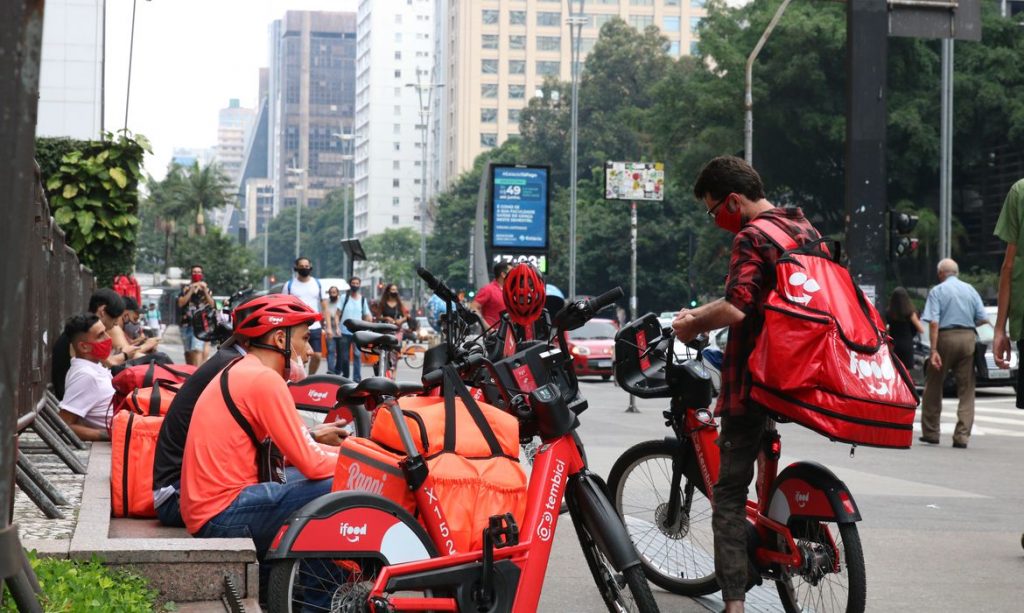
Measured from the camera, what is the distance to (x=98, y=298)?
446 inches

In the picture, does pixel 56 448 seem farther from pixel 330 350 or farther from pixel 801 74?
pixel 801 74

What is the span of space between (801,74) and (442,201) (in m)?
58.9

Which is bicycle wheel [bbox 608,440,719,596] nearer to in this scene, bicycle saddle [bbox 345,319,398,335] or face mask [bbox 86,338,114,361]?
bicycle saddle [bbox 345,319,398,335]

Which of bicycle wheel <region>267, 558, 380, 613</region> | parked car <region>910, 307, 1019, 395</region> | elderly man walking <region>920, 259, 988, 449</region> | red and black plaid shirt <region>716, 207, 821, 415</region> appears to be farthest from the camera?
parked car <region>910, 307, 1019, 395</region>

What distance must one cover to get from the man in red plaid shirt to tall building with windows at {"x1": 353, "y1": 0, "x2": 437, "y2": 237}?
172311mm

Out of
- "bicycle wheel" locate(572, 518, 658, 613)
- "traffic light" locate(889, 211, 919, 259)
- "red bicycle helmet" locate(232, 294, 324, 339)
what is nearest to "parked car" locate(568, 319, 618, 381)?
"traffic light" locate(889, 211, 919, 259)

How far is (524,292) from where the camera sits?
5527 mm

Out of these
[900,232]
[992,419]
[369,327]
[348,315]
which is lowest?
[992,419]

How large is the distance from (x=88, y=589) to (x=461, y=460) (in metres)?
1.26

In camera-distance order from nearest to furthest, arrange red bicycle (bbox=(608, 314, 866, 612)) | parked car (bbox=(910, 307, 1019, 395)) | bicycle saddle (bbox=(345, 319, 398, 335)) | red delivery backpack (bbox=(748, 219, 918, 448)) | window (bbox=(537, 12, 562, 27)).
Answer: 1. red delivery backpack (bbox=(748, 219, 918, 448))
2. red bicycle (bbox=(608, 314, 866, 612))
3. bicycle saddle (bbox=(345, 319, 398, 335))
4. parked car (bbox=(910, 307, 1019, 395))
5. window (bbox=(537, 12, 562, 27))

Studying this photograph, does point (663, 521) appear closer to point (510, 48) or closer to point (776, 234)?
point (776, 234)

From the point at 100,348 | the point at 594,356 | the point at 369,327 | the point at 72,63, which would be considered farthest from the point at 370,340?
the point at 594,356

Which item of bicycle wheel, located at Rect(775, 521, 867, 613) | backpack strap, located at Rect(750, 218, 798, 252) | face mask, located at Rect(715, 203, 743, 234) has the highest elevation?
face mask, located at Rect(715, 203, 743, 234)

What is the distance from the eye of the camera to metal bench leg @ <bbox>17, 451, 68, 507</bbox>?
21.4 ft
